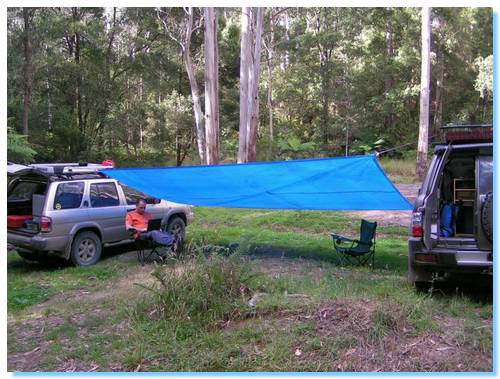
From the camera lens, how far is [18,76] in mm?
19984

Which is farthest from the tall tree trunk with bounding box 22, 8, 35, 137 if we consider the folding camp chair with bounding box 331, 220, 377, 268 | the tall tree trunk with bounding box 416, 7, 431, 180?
the folding camp chair with bounding box 331, 220, 377, 268

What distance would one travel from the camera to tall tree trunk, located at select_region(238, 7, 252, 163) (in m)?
17.0

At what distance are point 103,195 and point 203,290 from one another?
432 centimetres

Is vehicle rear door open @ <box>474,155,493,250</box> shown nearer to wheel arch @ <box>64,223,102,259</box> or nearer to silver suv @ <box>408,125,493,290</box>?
silver suv @ <box>408,125,493,290</box>

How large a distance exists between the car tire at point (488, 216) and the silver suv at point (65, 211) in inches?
223

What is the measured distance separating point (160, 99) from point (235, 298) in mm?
27009

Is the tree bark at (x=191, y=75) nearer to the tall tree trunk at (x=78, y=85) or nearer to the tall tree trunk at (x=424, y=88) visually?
the tall tree trunk at (x=78, y=85)

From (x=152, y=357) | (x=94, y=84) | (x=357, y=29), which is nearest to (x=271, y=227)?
(x=152, y=357)

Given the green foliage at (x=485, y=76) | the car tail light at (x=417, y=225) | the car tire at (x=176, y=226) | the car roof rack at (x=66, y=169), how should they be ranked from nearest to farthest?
the car tail light at (x=417, y=225)
the car roof rack at (x=66, y=169)
the car tire at (x=176, y=226)
the green foliage at (x=485, y=76)

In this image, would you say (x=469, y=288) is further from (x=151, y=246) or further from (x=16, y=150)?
(x=16, y=150)

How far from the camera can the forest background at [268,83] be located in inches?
999

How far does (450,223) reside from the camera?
19.0ft

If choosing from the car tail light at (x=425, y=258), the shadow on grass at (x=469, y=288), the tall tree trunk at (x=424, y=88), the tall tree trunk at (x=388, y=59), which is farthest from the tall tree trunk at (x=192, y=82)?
the car tail light at (x=425, y=258)
